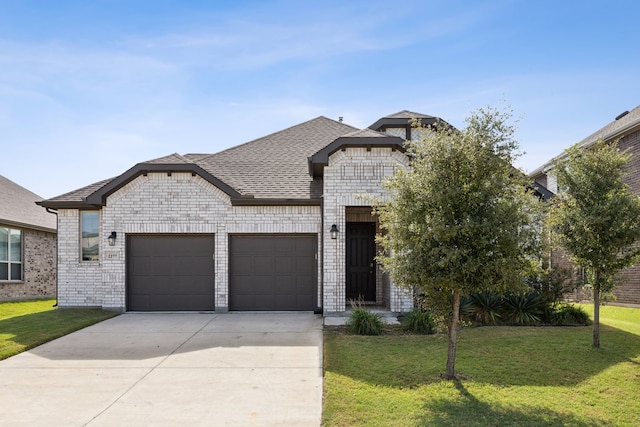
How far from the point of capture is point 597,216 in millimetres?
7938

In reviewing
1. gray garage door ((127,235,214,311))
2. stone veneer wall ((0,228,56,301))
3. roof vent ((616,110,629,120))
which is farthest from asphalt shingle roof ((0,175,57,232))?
roof vent ((616,110,629,120))

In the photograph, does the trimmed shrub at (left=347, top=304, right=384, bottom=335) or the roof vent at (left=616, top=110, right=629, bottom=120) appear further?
the roof vent at (left=616, top=110, right=629, bottom=120)

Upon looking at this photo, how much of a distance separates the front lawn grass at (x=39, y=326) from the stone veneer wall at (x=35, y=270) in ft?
16.4

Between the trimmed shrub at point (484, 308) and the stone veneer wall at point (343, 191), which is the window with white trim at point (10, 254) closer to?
the stone veneer wall at point (343, 191)

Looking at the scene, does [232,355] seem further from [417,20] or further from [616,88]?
[616,88]

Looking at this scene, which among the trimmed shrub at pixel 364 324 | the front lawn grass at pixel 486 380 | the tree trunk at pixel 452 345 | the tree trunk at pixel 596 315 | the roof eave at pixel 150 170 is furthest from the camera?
the roof eave at pixel 150 170

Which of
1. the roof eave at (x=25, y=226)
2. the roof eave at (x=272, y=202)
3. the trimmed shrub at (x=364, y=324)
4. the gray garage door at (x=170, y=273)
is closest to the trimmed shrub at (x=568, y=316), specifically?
the trimmed shrub at (x=364, y=324)

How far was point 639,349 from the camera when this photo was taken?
8297 millimetres

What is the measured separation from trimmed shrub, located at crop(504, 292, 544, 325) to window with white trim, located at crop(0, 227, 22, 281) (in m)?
18.5

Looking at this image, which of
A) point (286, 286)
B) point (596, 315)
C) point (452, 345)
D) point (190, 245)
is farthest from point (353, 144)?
point (596, 315)

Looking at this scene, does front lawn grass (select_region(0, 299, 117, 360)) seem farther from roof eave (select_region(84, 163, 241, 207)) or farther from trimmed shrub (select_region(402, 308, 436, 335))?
trimmed shrub (select_region(402, 308, 436, 335))

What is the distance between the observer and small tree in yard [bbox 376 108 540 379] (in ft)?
19.3

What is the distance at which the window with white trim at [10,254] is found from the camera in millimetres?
17750

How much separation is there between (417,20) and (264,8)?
11.5ft
